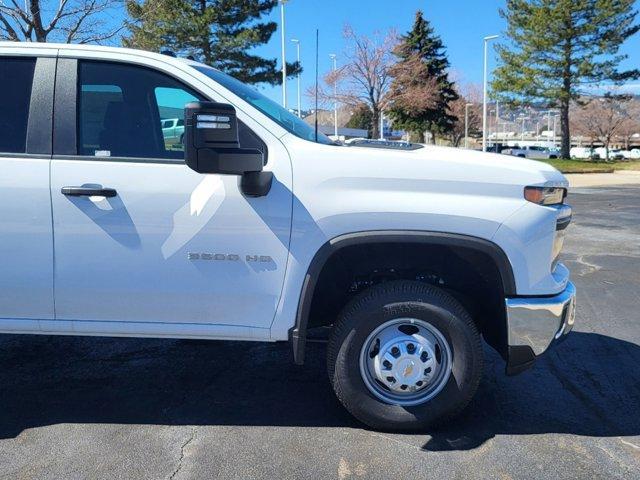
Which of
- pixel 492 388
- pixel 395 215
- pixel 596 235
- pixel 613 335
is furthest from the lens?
pixel 596 235

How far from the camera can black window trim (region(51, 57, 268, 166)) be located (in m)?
3.13

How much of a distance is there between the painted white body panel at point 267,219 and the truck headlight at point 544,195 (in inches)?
1.4

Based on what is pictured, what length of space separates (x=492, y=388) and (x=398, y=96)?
35.0 meters

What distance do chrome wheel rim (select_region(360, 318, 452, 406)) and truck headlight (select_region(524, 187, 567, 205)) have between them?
2.80 ft

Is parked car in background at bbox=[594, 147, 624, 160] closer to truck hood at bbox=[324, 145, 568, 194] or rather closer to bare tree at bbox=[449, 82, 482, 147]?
bare tree at bbox=[449, 82, 482, 147]

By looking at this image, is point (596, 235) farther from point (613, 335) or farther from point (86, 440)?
point (86, 440)

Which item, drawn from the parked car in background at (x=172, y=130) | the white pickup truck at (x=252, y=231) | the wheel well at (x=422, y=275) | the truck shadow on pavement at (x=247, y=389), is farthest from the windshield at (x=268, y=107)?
the truck shadow on pavement at (x=247, y=389)

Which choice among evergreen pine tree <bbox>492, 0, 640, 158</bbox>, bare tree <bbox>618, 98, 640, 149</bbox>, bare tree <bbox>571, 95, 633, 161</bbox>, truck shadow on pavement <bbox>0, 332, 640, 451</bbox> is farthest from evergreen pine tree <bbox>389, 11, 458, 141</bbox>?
truck shadow on pavement <bbox>0, 332, 640, 451</bbox>

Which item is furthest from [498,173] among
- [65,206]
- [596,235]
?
[596,235]

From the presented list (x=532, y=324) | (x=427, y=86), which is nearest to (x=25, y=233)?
(x=532, y=324)

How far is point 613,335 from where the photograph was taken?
5.05m

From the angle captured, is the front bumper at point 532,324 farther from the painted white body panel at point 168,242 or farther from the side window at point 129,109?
the side window at point 129,109

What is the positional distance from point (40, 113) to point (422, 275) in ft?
7.60

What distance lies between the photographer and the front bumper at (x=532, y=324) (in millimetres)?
3107
